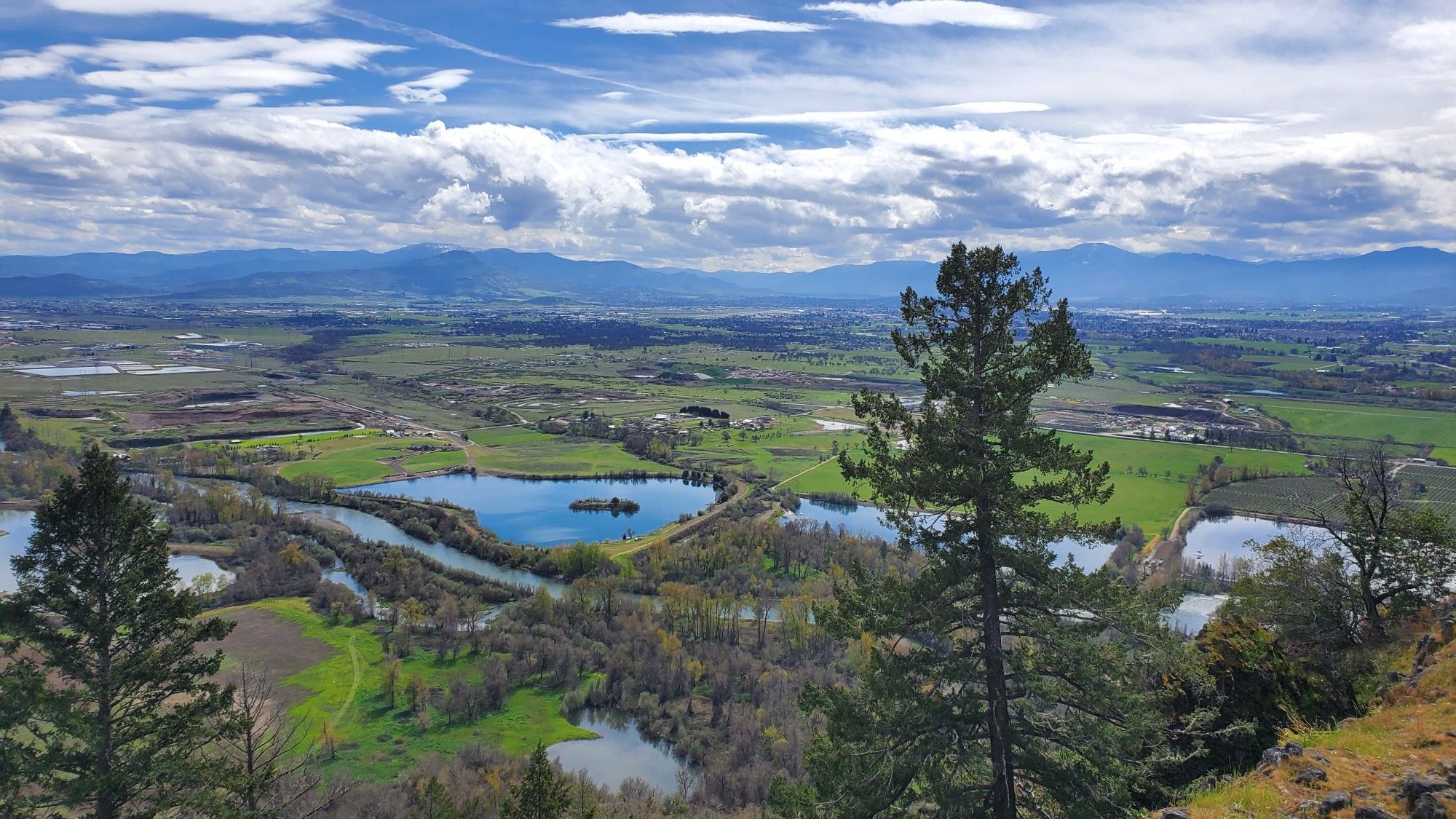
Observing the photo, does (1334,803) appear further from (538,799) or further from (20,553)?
(20,553)

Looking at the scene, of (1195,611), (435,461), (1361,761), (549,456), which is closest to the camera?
(1361,761)

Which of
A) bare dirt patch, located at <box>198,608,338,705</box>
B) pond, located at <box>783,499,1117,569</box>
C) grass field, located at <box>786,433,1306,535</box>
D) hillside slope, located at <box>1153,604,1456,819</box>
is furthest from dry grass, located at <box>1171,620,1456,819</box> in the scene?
grass field, located at <box>786,433,1306,535</box>

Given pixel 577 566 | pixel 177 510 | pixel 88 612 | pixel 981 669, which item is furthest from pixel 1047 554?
pixel 177 510

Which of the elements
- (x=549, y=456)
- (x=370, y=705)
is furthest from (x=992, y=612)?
(x=549, y=456)

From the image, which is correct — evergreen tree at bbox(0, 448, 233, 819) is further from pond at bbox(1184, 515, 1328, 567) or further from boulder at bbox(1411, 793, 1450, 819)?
pond at bbox(1184, 515, 1328, 567)

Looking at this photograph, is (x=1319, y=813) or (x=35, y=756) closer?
(x=1319, y=813)

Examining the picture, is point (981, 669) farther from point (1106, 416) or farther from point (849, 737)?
point (1106, 416)
